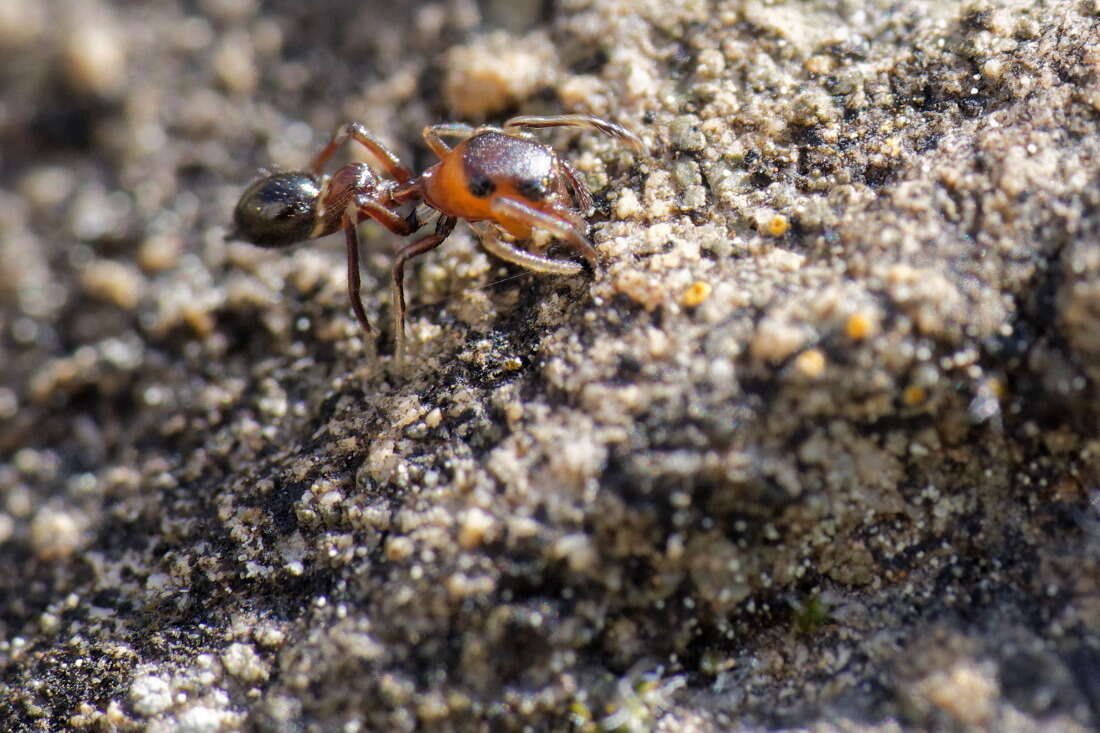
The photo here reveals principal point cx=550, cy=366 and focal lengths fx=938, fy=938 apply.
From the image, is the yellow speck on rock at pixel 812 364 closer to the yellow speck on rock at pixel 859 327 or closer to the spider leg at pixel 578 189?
the yellow speck on rock at pixel 859 327

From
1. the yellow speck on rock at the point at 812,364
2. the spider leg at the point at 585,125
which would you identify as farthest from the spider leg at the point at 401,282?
the yellow speck on rock at the point at 812,364

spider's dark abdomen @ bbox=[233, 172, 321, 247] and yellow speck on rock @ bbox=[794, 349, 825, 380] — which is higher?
yellow speck on rock @ bbox=[794, 349, 825, 380]

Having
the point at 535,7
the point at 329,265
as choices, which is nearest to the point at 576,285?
the point at 329,265

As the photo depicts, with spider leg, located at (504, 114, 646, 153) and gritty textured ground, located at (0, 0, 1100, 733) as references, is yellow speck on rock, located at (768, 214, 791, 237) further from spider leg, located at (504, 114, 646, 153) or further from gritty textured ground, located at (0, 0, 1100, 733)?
spider leg, located at (504, 114, 646, 153)

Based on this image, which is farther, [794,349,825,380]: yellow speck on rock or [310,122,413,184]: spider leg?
[310,122,413,184]: spider leg

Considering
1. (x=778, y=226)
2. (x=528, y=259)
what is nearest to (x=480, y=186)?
(x=528, y=259)

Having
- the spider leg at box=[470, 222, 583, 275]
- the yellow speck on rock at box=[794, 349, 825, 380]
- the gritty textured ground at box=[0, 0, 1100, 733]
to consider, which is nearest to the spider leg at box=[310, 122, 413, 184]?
the gritty textured ground at box=[0, 0, 1100, 733]

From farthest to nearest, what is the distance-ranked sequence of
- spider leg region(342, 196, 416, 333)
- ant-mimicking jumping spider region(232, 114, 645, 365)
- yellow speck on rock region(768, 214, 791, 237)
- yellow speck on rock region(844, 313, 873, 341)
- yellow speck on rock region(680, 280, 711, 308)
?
spider leg region(342, 196, 416, 333) < ant-mimicking jumping spider region(232, 114, 645, 365) < yellow speck on rock region(768, 214, 791, 237) < yellow speck on rock region(680, 280, 711, 308) < yellow speck on rock region(844, 313, 873, 341)

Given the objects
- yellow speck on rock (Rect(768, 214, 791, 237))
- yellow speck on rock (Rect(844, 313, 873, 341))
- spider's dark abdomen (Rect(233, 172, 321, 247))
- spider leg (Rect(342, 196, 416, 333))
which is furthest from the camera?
spider's dark abdomen (Rect(233, 172, 321, 247))
